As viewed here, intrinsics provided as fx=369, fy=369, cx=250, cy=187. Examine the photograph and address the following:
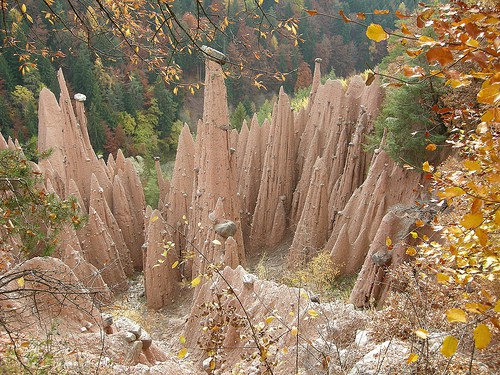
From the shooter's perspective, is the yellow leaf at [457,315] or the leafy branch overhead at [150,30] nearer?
the yellow leaf at [457,315]

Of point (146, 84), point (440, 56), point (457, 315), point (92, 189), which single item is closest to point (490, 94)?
point (440, 56)

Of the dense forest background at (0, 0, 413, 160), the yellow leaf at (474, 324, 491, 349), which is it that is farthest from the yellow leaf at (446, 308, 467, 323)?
the dense forest background at (0, 0, 413, 160)

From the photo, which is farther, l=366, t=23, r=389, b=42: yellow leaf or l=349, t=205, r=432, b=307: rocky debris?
l=349, t=205, r=432, b=307: rocky debris

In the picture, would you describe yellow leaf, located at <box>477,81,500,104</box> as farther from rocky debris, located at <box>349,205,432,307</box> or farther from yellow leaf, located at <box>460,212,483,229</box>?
rocky debris, located at <box>349,205,432,307</box>

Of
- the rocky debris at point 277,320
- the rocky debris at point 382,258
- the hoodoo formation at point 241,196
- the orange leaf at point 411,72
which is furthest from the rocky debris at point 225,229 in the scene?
the orange leaf at point 411,72

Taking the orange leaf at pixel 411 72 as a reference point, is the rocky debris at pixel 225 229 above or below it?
below

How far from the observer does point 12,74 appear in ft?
87.7

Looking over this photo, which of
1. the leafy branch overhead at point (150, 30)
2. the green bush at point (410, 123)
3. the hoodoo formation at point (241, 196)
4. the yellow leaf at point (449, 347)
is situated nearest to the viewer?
the yellow leaf at point (449, 347)

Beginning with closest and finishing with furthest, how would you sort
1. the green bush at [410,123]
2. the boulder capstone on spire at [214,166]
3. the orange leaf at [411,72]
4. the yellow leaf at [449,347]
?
the yellow leaf at [449,347] < the orange leaf at [411,72] < the green bush at [410,123] < the boulder capstone on spire at [214,166]

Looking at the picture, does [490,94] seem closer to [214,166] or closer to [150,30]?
[150,30]

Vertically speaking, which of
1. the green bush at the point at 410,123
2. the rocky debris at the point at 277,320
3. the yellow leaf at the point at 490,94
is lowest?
the rocky debris at the point at 277,320

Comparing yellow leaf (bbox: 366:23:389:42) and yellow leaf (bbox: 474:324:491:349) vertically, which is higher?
yellow leaf (bbox: 366:23:389:42)

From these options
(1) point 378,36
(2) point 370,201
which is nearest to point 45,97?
(2) point 370,201

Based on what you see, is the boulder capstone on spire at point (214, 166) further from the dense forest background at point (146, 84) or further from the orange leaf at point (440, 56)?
the orange leaf at point (440, 56)
